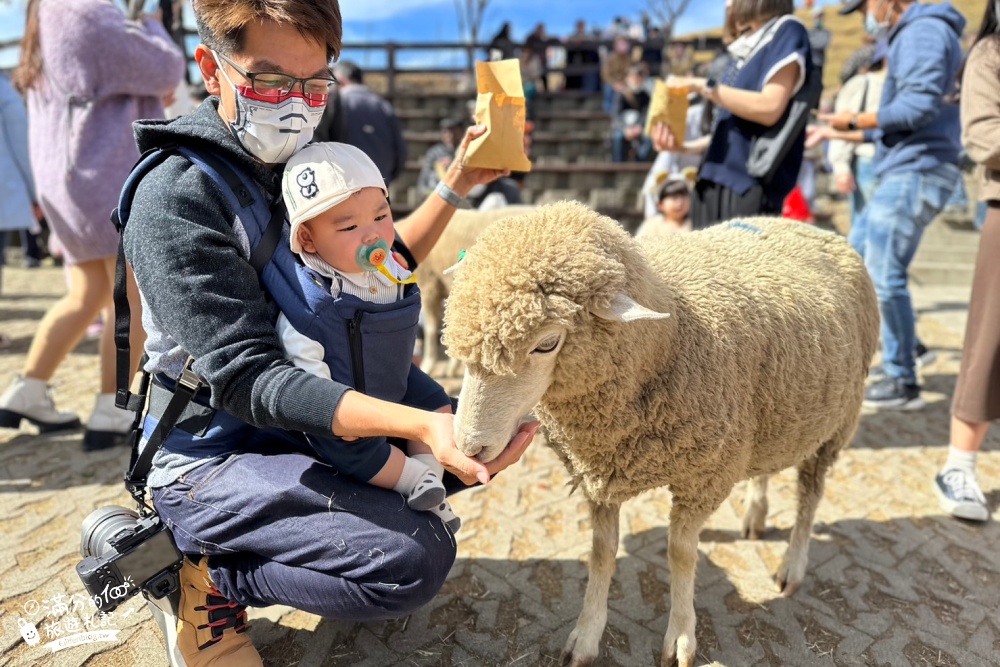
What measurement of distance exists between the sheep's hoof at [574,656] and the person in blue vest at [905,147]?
3021 mm

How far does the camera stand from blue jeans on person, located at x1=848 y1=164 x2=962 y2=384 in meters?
3.66

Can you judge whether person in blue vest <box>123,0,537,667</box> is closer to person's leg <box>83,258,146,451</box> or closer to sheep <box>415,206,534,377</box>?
person's leg <box>83,258,146,451</box>

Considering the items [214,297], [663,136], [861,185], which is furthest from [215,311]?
[861,185]

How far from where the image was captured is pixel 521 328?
4.58ft

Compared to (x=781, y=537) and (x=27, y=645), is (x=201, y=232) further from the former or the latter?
(x=781, y=537)

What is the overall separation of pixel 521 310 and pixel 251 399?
0.67m

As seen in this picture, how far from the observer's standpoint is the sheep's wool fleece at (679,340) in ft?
4.75

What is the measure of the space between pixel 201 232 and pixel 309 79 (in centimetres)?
49

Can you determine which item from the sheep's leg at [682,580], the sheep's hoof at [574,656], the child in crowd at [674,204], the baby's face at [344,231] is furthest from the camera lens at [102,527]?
the child in crowd at [674,204]

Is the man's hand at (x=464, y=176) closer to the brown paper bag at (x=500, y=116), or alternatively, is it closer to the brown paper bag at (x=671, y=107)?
the brown paper bag at (x=500, y=116)

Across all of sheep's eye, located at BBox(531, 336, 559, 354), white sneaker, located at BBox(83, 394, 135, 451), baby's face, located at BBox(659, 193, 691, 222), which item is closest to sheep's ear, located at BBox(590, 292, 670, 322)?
sheep's eye, located at BBox(531, 336, 559, 354)

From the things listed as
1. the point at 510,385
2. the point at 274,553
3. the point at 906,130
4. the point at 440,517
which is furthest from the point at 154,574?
the point at 906,130

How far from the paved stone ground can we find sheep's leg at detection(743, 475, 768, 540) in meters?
0.05

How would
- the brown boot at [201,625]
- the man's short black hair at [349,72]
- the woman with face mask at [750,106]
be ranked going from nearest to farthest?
1. the brown boot at [201,625]
2. the woman with face mask at [750,106]
3. the man's short black hair at [349,72]
